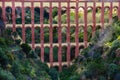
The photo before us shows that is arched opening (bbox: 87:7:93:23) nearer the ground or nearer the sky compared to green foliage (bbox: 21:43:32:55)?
nearer the sky

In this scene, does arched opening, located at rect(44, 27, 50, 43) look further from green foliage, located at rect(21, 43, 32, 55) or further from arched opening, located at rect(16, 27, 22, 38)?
green foliage, located at rect(21, 43, 32, 55)

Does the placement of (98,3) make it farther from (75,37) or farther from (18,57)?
(18,57)

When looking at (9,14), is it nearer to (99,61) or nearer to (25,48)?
(25,48)

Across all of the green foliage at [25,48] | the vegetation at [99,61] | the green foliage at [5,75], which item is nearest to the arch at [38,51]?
the green foliage at [25,48]

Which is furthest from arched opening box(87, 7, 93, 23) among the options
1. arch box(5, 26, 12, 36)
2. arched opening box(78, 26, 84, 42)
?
arch box(5, 26, 12, 36)

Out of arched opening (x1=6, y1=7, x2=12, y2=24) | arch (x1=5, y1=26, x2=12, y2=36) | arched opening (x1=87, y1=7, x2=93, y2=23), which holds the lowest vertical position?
arch (x1=5, y1=26, x2=12, y2=36)

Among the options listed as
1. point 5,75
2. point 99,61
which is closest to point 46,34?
point 99,61

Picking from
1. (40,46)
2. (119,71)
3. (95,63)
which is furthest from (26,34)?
(119,71)

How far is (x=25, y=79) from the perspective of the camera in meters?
42.3

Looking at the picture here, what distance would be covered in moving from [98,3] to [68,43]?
18.8 ft

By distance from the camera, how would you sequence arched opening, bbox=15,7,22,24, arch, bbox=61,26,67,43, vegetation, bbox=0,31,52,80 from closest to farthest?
vegetation, bbox=0,31,52,80 → arched opening, bbox=15,7,22,24 → arch, bbox=61,26,67,43

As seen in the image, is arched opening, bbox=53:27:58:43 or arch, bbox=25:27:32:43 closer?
arch, bbox=25:27:32:43

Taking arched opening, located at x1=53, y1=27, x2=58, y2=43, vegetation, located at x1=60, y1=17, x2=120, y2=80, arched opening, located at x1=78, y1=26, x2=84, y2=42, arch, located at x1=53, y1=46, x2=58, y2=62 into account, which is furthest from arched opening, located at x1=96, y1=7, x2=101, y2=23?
arch, located at x1=53, y1=46, x2=58, y2=62

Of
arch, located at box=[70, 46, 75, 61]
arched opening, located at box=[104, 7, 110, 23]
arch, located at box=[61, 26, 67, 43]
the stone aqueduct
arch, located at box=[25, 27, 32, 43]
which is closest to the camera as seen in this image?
the stone aqueduct
